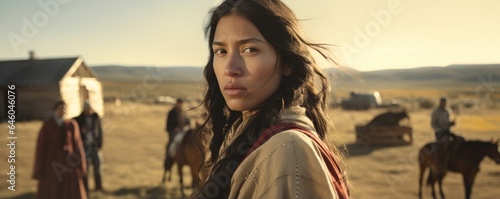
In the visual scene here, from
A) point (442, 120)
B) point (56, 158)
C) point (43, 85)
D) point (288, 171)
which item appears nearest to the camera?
point (288, 171)

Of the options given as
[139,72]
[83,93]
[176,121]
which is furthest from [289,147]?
[139,72]

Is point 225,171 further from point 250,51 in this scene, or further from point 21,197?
point 21,197

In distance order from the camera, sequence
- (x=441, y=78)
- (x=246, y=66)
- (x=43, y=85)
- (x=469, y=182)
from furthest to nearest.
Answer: (x=441, y=78)
(x=43, y=85)
(x=469, y=182)
(x=246, y=66)

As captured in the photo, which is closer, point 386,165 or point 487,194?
point 487,194

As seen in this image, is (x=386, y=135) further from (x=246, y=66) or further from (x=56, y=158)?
(x=246, y=66)

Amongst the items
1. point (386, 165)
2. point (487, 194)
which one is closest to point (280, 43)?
point (487, 194)

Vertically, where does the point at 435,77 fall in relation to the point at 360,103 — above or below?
below

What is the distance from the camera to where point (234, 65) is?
47.8 inches

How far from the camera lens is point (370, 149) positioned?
1501 cm

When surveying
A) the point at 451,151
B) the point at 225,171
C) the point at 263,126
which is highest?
the point at 263,126

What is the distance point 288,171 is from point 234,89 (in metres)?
0.39

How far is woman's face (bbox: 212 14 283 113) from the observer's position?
121 centimetres

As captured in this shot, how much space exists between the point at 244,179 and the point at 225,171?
0.25 metres

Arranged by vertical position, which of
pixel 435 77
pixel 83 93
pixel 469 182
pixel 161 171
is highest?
pixel 83 93
